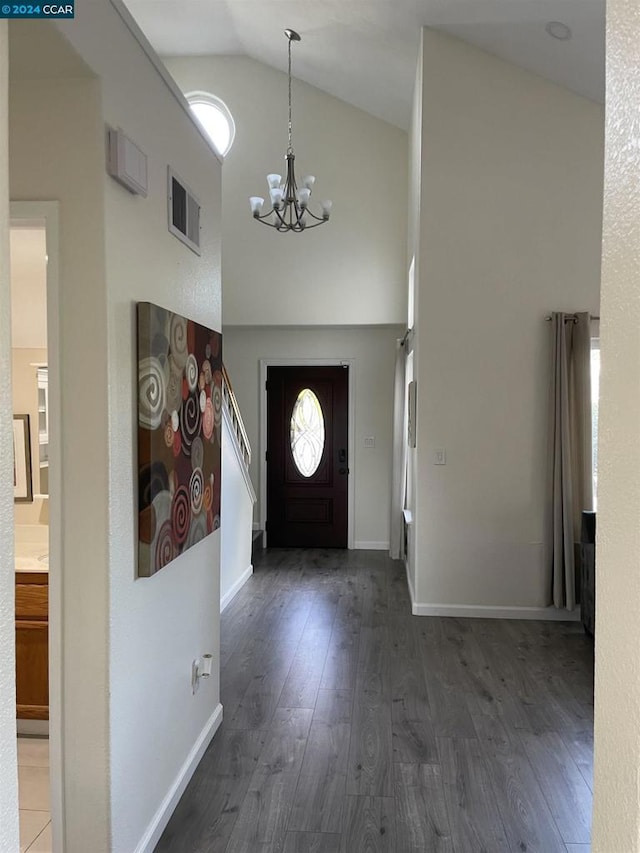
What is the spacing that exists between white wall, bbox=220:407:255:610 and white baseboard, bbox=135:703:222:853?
1910 millimetres

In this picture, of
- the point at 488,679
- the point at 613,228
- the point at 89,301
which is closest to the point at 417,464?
the point at 488,679

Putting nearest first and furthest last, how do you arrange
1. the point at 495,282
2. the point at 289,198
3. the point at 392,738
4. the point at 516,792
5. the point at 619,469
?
the point at 619,469 → the point at 516,792 → the point at 392,738 → the point at 495,282 → the point at 289,198

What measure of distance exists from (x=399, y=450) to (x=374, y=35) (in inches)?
145

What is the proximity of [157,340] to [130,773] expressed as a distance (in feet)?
4.63

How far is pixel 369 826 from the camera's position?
7.82 ft

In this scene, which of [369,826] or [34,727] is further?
[34,727]

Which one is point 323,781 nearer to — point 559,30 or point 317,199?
point 559,30

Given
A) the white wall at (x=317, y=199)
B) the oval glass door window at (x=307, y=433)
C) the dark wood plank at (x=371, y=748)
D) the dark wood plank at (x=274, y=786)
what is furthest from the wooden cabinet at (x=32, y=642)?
the oval glass door window at (x=307, y=433)

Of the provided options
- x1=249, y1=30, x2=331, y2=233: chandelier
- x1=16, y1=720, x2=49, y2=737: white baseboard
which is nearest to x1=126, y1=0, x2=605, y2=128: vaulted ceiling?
x1=249, y1=30, x2=331, y2=233: chandelier

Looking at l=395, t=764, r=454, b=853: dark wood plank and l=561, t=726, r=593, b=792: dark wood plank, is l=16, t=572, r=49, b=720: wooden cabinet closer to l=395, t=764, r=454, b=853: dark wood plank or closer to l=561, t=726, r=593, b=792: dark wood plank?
l=395, t=764, r=454, b=853: dark wood plank

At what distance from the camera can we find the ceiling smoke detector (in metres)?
4.12

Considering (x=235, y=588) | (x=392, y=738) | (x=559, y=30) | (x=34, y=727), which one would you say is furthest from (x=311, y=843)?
(x=559, y=30)

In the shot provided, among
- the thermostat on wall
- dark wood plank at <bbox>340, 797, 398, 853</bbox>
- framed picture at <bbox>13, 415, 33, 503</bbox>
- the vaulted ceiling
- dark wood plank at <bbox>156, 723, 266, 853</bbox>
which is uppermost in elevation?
the vaulted ceiling

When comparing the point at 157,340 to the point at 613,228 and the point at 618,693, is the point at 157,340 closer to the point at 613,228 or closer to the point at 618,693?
the point at 613,228
